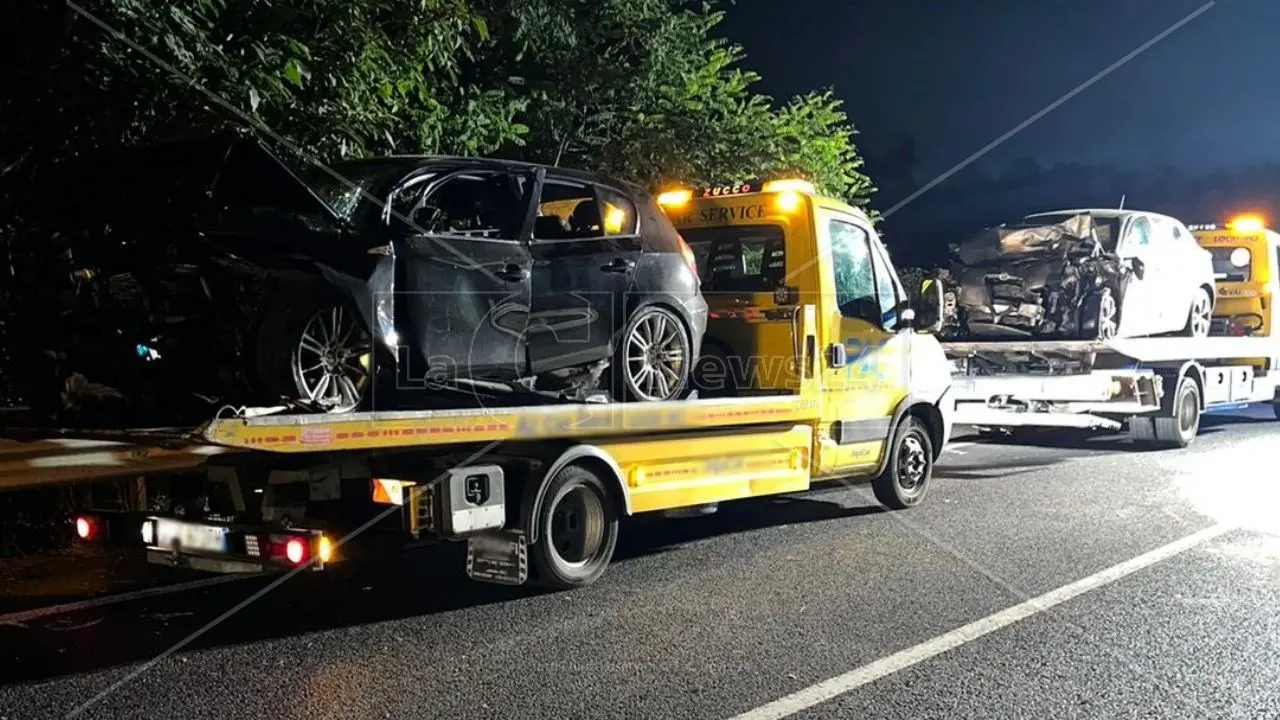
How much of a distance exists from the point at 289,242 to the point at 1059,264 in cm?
983

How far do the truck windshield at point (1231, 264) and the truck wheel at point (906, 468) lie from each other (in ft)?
29.5

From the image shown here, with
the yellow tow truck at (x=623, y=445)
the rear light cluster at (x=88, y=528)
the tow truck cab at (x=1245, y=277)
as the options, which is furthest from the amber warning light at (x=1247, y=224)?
the rear light cluster at (x=88, y=528)

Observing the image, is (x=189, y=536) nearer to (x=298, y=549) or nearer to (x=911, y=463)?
(x=298, y=549)

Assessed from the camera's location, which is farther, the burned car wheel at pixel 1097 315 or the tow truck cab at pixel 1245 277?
the tow truck cab at pixel 1245 277

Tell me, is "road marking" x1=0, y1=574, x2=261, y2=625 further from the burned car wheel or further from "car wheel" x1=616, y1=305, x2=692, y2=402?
the burned car wheel

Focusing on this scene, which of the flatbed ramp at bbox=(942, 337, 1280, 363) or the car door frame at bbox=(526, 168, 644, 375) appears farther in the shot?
the flatbed ramp at bbox=(942, 337, 1280, 363)

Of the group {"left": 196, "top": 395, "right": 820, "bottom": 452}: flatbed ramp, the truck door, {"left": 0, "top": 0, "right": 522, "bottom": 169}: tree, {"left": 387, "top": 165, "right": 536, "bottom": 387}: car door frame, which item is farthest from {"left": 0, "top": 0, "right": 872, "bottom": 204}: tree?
the truck door

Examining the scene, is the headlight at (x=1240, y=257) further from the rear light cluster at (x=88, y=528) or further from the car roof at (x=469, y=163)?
the rear light cluster at (x=88, y=528)

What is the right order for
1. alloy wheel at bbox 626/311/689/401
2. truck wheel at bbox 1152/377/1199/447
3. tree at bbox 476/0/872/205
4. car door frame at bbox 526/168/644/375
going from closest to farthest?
car door frame at bbox 526/168/644/375 → alloy wheel at bbox 626/311/689/401 → tree at bbox 476/0/872/205 → truck wheel at bbox 1152/377/1199/447

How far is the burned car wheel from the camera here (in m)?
12.8

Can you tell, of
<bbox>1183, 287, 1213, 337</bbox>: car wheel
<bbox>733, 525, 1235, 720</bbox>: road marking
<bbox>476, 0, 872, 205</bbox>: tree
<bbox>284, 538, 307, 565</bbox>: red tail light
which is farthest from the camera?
<bbox>1183, 287, 1213, 337</bbox>: car wheel

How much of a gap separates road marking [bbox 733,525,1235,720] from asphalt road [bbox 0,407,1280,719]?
2 centimetres

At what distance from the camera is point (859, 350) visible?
8.79m

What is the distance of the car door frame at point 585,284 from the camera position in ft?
22.3
